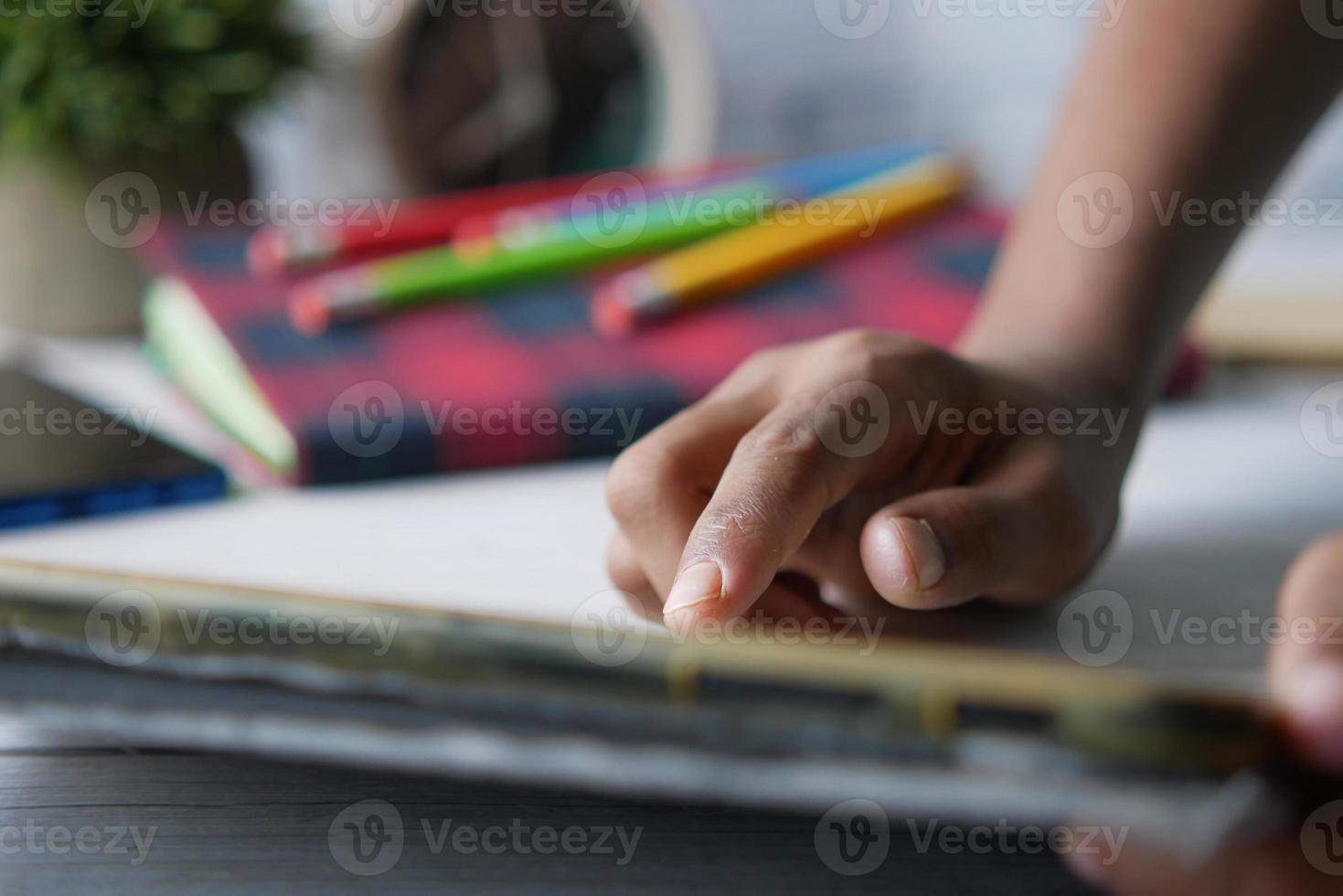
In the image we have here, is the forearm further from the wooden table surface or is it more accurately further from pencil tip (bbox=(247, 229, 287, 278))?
pencil tip (bbox=(247, 229, 287, 278))

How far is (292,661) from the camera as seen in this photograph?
0.17m

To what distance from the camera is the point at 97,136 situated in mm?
619

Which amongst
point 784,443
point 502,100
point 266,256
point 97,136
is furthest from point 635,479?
point 502,100

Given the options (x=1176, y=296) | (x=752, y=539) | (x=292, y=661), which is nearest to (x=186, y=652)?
(x=292, y=661)

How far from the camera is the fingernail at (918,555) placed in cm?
28

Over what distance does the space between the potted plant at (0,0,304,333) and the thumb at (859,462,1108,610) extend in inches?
18.7

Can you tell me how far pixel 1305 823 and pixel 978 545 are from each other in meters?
0.13

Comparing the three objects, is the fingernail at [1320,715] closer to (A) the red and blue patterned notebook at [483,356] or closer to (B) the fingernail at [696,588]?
(B) the fingernail at [696,588]

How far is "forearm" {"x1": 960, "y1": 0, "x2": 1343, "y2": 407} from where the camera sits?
0.37 m

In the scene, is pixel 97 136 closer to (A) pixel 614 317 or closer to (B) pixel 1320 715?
(A) pixel 614 317

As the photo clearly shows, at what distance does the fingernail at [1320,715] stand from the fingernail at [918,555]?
0.39ft

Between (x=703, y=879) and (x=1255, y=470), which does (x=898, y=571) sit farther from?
(x=1255, y=470)

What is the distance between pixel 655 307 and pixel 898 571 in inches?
9.8

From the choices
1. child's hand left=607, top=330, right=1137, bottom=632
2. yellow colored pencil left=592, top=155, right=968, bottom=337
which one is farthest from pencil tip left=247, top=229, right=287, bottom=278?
child's hand left=607, top=330, right=1137, bottom=632
